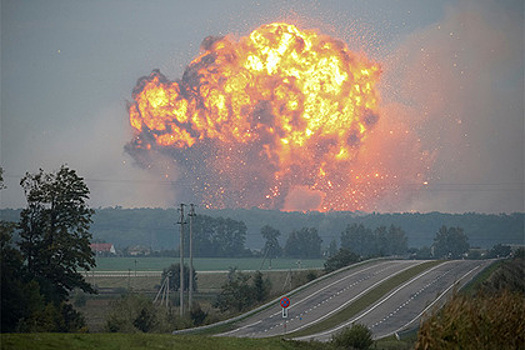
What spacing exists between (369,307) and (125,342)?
5610 cm

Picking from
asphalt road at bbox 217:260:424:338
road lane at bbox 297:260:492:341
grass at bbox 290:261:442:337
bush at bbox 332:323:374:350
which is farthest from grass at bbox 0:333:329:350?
grass at bbox 290:261:442:337

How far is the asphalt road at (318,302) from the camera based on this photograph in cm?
6981

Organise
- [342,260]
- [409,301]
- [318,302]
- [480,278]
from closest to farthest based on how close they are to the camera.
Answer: [409,301] < [318,302] < [480,278] < [342,260]

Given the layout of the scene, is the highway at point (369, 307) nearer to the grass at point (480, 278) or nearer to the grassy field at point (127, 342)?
the grass at point (480, 278)

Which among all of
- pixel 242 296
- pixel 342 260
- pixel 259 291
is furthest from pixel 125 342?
pixel 342 260

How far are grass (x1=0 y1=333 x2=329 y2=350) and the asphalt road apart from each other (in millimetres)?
26694

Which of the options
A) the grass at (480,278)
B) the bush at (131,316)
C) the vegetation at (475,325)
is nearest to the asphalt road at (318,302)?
the bush at (131,316)

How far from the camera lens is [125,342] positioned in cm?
2845

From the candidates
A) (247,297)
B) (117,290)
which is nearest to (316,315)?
(247,297)

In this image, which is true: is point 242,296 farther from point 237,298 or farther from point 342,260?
point 342,260

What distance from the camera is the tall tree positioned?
204 ft

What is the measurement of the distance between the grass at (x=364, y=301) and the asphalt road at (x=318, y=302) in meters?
1.04

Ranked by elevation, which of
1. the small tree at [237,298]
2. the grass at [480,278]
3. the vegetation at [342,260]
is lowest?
the small tree at [237,298]

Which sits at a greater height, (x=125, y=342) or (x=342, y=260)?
(x=342, y=260)
